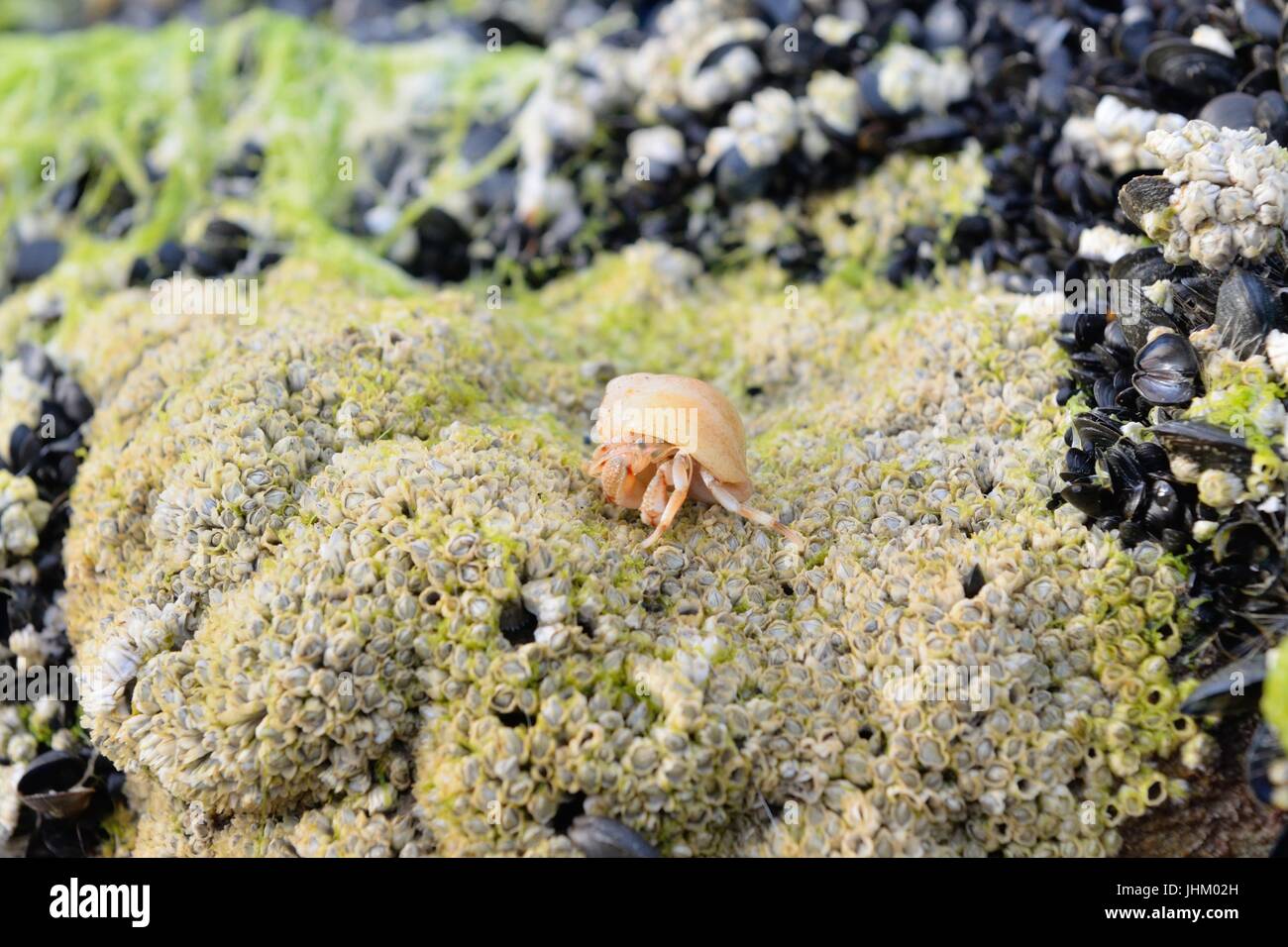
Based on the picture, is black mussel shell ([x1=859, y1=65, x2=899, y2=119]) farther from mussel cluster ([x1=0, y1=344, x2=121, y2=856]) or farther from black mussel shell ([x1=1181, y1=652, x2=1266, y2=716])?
mussel cluster ([x1=0, y1=344, x2=121, y2=856])

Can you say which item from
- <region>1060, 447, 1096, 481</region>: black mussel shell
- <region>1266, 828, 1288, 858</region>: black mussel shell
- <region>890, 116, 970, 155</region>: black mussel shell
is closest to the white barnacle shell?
<region>1060, 447, 1096, 481</region>: black mussel shell

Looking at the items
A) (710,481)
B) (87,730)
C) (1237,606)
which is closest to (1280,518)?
(1237,606)

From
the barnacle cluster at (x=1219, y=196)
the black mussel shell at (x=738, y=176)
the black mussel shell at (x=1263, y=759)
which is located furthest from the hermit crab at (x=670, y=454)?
the black mussel shell at (x=738, y=176)

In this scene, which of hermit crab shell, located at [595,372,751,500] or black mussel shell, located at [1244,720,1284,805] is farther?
hermit crab shell, located at [595,372,751,500]

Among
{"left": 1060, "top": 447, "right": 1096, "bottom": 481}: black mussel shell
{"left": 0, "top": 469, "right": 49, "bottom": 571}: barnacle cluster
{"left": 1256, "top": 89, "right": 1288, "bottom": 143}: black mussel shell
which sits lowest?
{"left": 0, "top": 469, "right": 49, "bottom": 571}: barnacle cluster

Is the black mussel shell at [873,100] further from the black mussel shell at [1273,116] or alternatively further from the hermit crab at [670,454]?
the hermit crab at [670,454]

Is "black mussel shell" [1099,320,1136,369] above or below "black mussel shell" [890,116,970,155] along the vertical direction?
below

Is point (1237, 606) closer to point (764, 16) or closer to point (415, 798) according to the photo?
point (415, 798)
